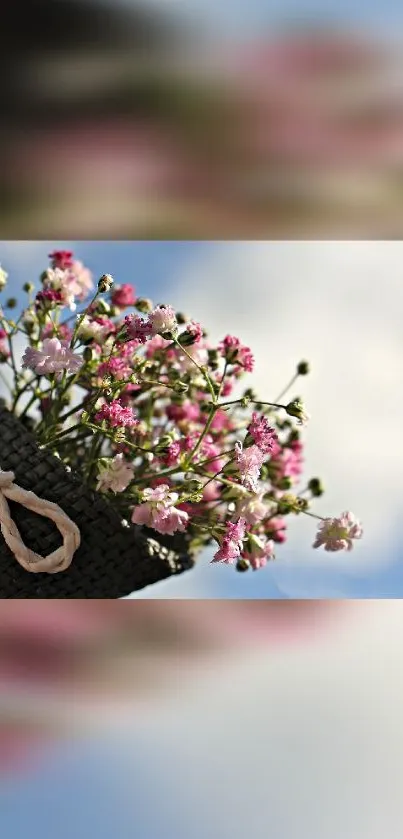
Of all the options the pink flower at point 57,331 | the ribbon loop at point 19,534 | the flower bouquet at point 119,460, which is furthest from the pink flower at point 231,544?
the pink flower at point 57,331

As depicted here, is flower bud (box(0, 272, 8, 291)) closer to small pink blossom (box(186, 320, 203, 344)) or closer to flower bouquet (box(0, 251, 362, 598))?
flower bouquet (box(0, 251, 362, 598))

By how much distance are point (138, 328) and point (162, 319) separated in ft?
0.07

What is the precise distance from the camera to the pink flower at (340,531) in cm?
69

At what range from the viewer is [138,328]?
0.63 m

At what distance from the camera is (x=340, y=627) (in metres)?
0.57

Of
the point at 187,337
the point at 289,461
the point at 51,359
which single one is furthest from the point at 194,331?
the point at 289,461

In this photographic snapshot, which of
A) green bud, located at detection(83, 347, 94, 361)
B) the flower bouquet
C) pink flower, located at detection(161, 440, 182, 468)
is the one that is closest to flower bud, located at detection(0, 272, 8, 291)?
the flower bouquet

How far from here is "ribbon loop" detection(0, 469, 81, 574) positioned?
62cm

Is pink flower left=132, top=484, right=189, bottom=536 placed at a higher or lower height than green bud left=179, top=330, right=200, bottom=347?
lower
